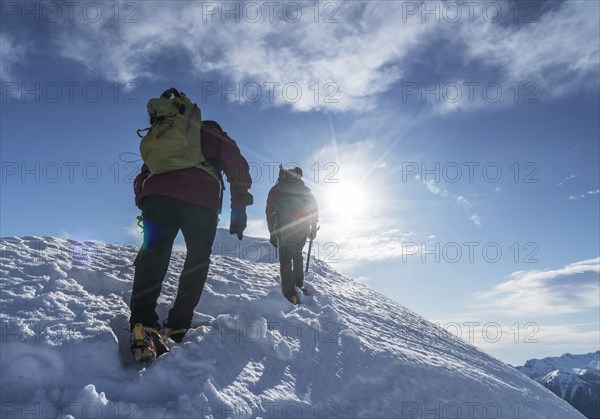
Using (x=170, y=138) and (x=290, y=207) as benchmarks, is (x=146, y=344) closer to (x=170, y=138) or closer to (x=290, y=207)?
(x=170, y=138)

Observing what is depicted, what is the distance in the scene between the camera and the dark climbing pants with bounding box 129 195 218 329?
13.8 ft

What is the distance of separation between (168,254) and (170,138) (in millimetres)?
1250

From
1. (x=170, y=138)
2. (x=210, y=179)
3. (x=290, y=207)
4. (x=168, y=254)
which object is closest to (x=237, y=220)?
(x=210, y=179)

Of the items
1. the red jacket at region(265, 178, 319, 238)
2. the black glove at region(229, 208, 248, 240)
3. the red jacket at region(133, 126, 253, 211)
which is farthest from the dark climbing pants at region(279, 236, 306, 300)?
the red jacket at region(133, 126, 253, 211)

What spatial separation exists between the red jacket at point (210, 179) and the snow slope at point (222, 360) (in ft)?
4.67

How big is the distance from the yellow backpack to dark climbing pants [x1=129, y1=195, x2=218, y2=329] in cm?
40

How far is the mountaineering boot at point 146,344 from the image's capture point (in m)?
3.70

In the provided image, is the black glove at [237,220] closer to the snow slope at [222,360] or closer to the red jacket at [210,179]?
the red jacket at [210,179]

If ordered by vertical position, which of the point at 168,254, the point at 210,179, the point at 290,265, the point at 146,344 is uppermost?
the point at 210,179

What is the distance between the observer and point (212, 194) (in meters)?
4.67

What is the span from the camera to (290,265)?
24.8 feet

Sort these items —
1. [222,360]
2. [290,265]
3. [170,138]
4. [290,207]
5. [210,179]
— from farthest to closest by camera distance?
[290,207]
[290,265]
[210,179]
[170,138]
[222,360]

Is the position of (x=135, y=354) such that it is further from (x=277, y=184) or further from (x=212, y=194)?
(x=277, y=184)

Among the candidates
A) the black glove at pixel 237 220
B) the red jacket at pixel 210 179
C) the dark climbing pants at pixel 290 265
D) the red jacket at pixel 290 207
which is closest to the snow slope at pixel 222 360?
the dark climbing pants at pixel 290 265
